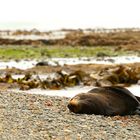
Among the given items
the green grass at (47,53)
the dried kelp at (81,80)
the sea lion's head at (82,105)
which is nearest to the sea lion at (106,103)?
the sea lion's head at (82,105)

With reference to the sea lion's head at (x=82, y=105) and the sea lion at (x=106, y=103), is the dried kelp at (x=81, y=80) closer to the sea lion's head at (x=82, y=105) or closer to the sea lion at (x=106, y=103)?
the sea lion at (x=106, y=103)

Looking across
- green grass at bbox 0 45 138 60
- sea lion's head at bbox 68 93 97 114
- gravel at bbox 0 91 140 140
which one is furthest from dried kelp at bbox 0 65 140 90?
green grass at bbox 0 45 138 60

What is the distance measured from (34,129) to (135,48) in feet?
118

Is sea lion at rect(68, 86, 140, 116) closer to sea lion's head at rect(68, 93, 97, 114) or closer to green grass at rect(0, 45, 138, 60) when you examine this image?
sea lion's head at rect(68, 93, 97, 114)

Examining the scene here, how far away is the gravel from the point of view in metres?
8.90

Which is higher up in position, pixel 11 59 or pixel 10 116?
pixel 10 116

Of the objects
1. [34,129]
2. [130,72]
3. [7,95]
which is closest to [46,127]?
[34,129]

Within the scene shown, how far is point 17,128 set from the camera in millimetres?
9156

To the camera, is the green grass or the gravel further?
the green grass

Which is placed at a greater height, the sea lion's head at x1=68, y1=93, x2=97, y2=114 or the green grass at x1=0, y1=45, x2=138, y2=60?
the sea lion's head at x1=68, y1=93, x2=97, y2=114

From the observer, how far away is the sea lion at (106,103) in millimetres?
10812

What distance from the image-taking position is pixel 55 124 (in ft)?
31.5

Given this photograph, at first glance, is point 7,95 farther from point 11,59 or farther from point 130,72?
point 11,59

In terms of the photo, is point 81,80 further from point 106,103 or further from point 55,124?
point 55,124
